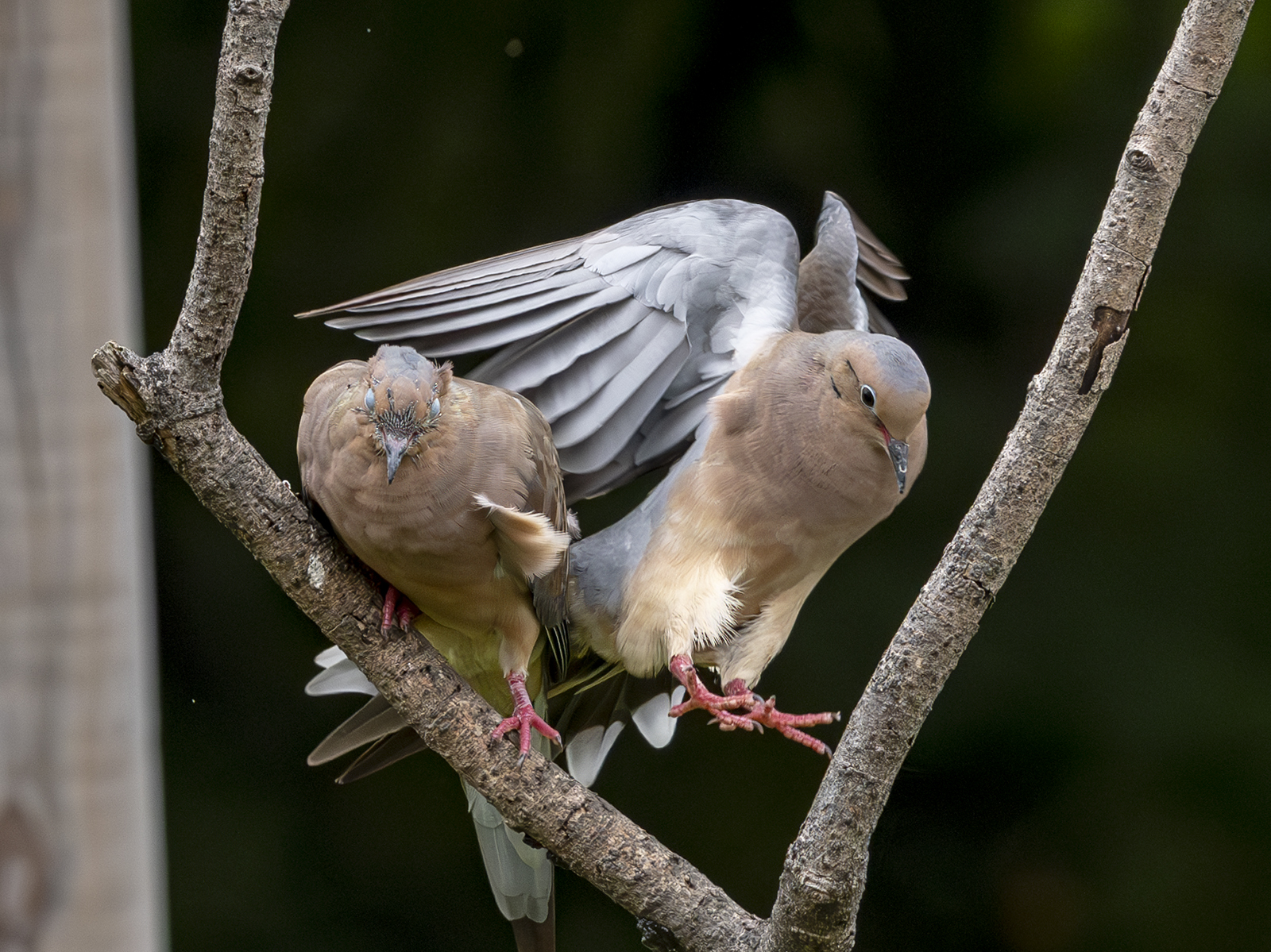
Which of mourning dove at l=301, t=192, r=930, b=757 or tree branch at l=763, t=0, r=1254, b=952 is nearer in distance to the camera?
tree branch at l=763, t=0, r=1254, b=952

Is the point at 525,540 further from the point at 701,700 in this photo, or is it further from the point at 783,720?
the point at 783,720

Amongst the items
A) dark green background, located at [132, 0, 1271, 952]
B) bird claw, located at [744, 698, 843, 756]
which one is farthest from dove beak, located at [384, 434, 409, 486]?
dark green background, located at [132, 0, 1271, 952]

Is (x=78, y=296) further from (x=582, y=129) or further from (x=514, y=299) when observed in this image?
(x=582, y=129)

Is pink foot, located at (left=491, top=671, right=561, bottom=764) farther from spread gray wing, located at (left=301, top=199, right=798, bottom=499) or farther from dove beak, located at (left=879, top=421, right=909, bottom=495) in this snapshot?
dove beak, located at (left=879, top=421, right=909, bottom=495)

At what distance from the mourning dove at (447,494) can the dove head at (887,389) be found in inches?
18.9

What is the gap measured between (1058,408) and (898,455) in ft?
1.20

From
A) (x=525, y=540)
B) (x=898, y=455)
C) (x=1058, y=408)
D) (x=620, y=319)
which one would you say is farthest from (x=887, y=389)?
(x=525, y=540)

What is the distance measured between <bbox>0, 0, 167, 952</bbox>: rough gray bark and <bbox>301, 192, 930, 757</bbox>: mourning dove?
43 cm

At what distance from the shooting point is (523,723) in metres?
1.78

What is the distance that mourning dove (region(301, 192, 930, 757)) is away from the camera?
1.92 metres

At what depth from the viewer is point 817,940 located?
5.33ft

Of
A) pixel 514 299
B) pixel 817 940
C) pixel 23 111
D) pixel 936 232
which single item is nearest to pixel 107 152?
pixel 23 111

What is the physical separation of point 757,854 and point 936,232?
1.57 metres

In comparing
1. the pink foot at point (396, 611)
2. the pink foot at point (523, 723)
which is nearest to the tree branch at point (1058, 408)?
the pink foot at point (523, 723)
